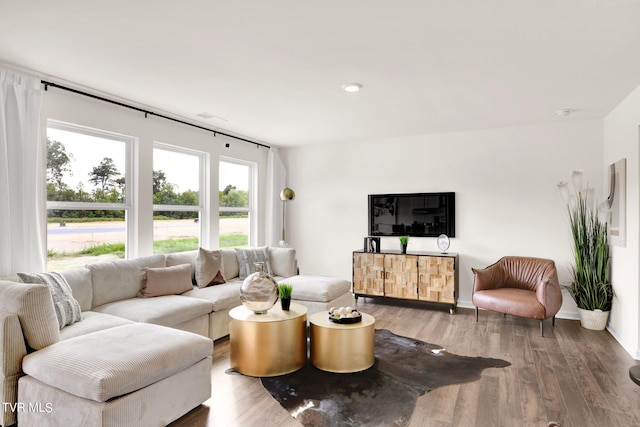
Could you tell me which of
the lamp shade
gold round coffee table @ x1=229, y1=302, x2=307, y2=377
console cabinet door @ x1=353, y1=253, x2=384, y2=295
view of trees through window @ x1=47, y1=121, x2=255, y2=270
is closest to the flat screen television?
console cabinet door @ x1=353, y1=253, x2=384, y2=295

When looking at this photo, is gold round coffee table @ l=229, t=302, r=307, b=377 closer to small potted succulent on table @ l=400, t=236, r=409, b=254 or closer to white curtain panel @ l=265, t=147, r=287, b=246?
small potted succulent on table @ l=400, t=236, r=409, b=254

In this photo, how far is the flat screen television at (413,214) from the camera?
17.5 feet

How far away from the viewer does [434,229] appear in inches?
213

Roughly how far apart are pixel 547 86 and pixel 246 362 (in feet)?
11.5

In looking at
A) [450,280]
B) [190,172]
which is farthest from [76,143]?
[450,280]

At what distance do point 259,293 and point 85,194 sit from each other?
2.15 m

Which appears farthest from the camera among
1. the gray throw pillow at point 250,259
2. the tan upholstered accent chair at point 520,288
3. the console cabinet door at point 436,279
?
the console cabinet door at point 436,279

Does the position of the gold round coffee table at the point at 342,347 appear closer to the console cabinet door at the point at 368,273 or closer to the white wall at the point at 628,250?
the console cabinet door at the point at 368,273

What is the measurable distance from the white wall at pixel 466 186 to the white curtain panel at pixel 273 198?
0.97 ft

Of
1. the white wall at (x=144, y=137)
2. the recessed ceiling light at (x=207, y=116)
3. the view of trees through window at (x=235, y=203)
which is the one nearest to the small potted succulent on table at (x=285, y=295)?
the white wall at (x=144, y=137)

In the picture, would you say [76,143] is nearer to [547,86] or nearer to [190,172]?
[190,172]

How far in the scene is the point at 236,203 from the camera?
577cm

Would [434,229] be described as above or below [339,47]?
below

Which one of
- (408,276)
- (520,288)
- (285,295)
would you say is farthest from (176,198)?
(520,288)
